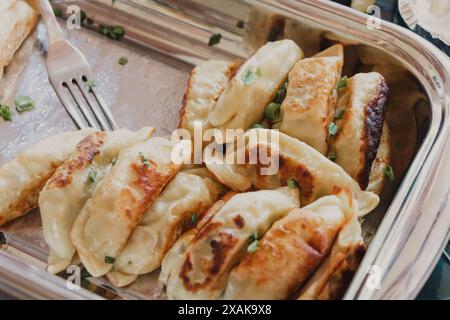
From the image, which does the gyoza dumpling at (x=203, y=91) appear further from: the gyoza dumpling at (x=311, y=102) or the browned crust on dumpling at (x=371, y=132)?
the browned crust on dumpling at (x=371, y=132)

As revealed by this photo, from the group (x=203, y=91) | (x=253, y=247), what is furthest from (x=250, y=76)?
(x=253, y=247)

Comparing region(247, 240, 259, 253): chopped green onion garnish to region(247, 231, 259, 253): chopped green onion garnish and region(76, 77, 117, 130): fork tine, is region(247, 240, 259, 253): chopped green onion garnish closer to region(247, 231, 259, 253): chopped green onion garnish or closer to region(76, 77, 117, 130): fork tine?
region(247, 231, 259, 253): chopped green onion garnish

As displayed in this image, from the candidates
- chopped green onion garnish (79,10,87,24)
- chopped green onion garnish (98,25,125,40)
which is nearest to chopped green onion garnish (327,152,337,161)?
chopped green onion garnish (98,25,125,40)

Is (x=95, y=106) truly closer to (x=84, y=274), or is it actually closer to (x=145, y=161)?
(x=145, y=161)

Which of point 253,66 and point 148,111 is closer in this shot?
point 253,66
